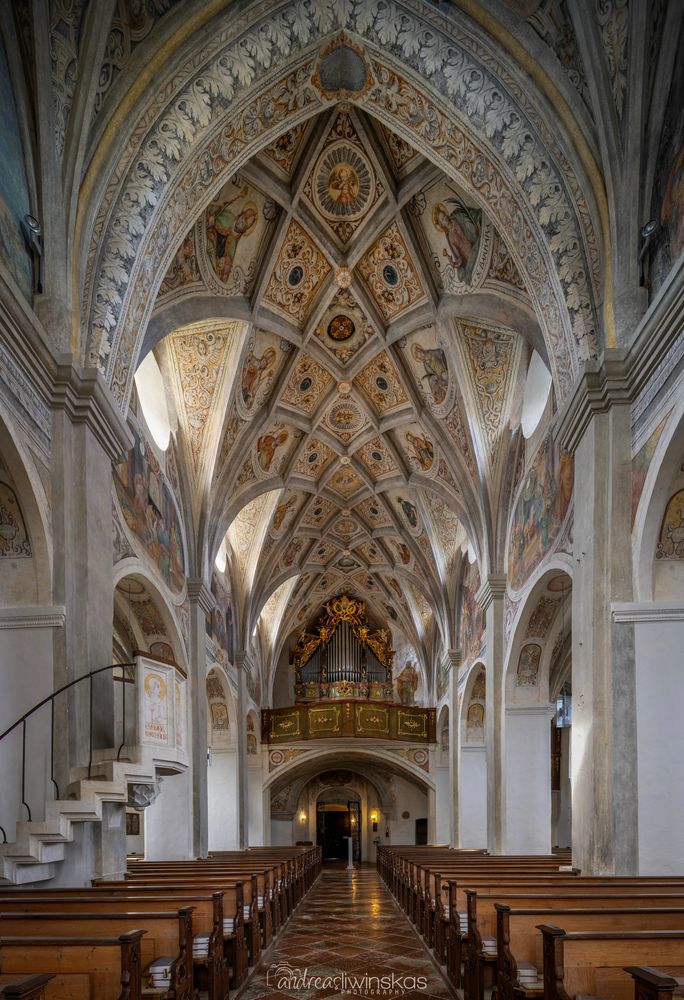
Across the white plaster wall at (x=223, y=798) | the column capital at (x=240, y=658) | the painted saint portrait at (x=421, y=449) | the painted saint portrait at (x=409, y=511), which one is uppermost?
the painted saint portrait at (x=421, y=449)

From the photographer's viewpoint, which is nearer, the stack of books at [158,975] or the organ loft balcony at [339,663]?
the stack of books at [158,975]

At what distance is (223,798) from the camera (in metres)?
22.0

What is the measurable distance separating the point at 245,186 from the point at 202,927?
9719mm

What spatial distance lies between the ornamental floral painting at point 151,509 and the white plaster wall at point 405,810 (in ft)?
61.3

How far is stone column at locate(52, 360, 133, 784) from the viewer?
8414mm

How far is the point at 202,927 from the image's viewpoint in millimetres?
7020

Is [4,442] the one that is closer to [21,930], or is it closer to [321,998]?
[21,930]

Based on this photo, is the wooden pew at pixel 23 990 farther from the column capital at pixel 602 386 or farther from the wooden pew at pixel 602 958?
the column capital at pixel 602 386

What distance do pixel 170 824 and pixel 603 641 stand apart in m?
9.84

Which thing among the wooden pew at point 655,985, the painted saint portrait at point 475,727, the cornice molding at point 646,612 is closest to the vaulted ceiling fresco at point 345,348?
the painted saint portrait at point 475,727

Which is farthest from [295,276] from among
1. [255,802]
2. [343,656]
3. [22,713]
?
[255,802]

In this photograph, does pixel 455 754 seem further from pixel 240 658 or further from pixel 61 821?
pixel 61 821

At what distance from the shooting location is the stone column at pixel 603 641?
27.3ft
